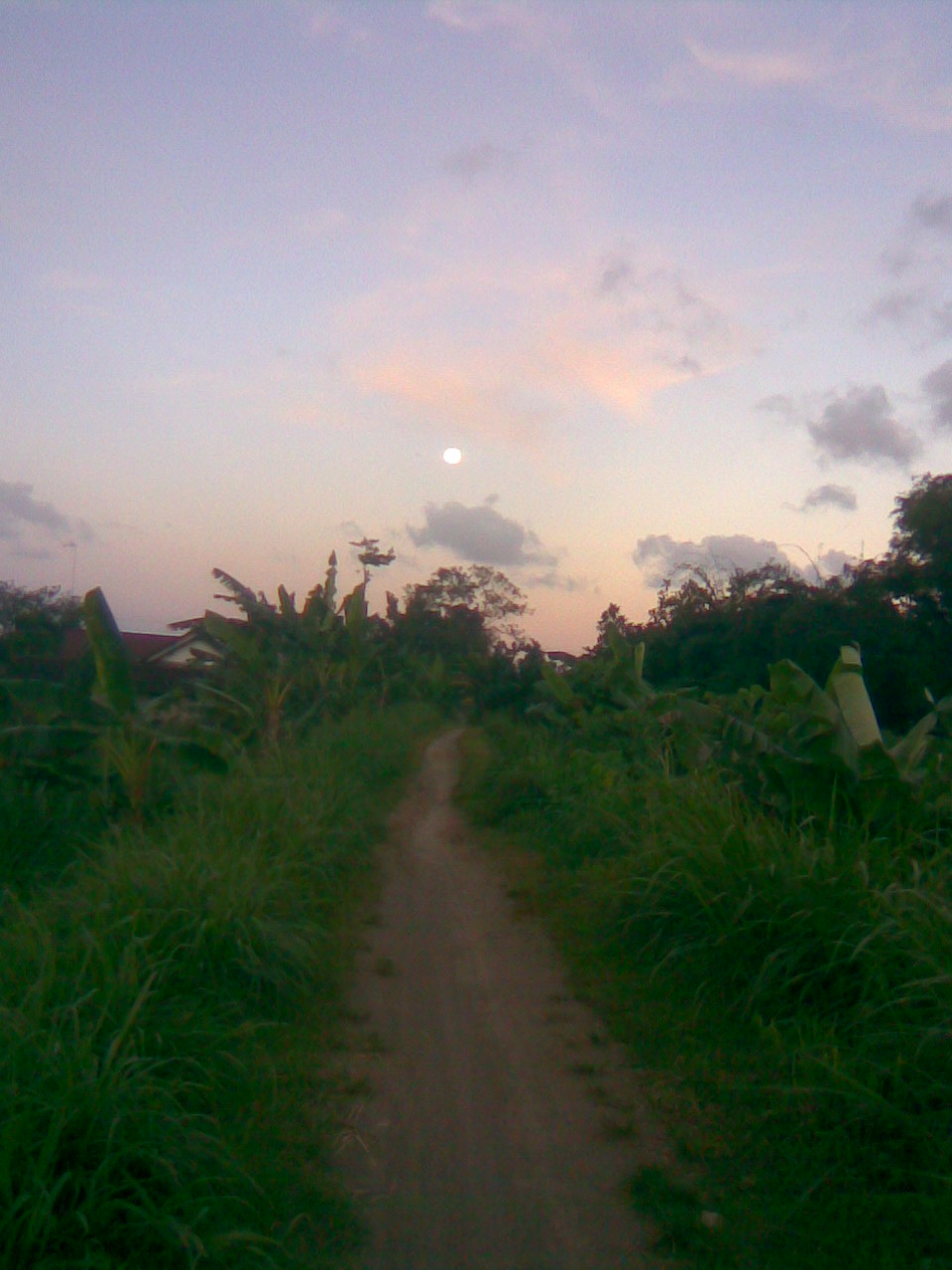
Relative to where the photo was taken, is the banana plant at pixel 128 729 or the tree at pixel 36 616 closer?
the banana plant at pixel 128 729

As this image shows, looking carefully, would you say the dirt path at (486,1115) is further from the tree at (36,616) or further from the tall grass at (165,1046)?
the tree at (36,616)

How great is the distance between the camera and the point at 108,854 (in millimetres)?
6328

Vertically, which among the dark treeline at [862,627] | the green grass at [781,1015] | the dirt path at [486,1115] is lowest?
the dirt path at [486,1115]

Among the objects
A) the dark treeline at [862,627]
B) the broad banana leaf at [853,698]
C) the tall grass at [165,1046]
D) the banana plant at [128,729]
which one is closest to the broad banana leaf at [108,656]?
the banana plant at [128,729]

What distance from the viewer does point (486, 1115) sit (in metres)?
4.24

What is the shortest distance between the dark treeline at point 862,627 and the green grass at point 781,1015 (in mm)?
14945

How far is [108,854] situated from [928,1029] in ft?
16.0

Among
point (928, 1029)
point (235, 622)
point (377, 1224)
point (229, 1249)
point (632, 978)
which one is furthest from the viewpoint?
point (235, 622)

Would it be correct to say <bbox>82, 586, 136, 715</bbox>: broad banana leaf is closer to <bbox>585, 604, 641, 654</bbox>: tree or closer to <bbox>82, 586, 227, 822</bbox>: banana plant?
<bbox>82, 586, 227, 822</bbox>: banana plant

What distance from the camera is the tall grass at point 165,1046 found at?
3.00 m

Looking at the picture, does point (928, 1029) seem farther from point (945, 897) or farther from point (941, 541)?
point (941, 541)

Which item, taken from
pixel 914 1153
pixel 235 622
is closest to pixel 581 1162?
pixel 914 1153

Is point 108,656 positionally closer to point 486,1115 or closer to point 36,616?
point 486,1115

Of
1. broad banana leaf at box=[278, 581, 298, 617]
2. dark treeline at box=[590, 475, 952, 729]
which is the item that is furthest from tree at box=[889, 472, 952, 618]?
broad banana leaf at box=[278, 581, 298, 617]
